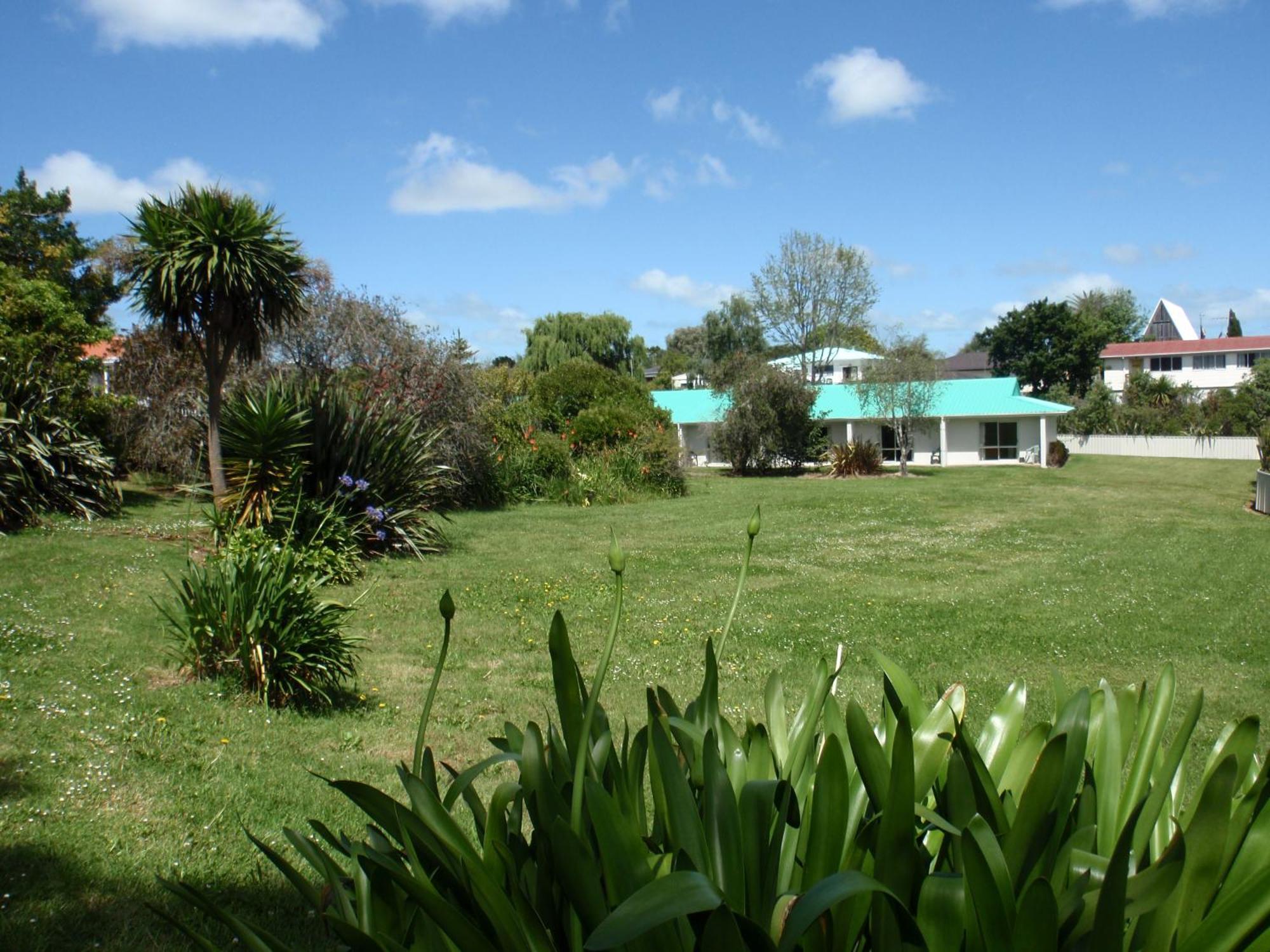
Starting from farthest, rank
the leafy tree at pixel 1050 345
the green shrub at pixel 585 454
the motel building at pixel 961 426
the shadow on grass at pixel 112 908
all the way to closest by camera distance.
Answer: the leafy tree at pixel 1050 345 < the motel building at pixel 961 426 < the green shrub at pixel 585 454 < the shadow on grass at pixel 112 908

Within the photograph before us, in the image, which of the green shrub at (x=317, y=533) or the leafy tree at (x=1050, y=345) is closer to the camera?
the green shrub at (x=317, y=533)

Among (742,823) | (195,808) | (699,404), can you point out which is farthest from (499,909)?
(699,404)

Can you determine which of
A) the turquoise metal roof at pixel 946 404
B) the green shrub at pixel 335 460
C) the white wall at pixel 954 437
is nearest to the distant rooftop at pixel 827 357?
the turquoise metal roof at pixel 946 404

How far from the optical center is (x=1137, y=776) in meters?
2.43

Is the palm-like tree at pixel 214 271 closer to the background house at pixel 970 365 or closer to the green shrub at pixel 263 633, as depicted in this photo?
the green shrub at pixel 263 633

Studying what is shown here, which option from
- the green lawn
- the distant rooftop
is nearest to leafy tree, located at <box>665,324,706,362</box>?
the distant rooftop

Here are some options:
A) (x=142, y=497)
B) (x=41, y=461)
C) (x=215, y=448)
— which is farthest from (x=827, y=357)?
(x=41, y=461)

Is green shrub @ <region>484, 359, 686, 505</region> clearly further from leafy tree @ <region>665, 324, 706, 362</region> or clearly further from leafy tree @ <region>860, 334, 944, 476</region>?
leafy tree @ <region>665, 324, 706, 362</region>

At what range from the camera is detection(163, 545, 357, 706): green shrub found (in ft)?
22.4

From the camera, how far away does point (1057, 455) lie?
149 ft

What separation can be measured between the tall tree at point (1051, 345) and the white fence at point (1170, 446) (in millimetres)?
14846

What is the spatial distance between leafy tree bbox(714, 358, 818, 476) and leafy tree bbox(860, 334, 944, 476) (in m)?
2.80

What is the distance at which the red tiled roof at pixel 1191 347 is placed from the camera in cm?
7362

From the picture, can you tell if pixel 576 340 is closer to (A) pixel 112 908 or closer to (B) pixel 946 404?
(B) pixel 946 404
